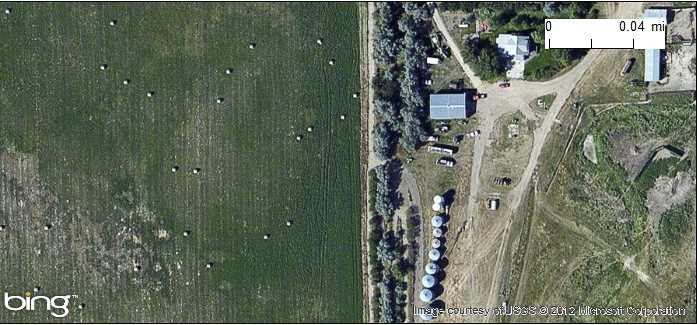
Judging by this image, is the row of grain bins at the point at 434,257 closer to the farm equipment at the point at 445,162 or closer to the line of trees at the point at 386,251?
the line of trees at the point at 386,251

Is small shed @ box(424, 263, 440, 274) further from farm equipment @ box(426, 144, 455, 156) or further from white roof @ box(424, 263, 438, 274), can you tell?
farm equipment @ box(426, 144, 455, 156)

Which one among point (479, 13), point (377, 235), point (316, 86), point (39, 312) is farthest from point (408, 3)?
point (39, 312)

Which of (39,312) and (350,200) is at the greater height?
(350,200)

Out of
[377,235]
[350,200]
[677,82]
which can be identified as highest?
[677,82]

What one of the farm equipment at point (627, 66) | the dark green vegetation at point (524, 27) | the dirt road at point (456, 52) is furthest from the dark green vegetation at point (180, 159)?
the farm equipment at point (627, 66)

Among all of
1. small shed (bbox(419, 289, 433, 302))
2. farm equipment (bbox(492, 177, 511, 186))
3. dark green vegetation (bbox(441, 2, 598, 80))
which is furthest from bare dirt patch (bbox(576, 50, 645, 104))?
small shed (bbox(419, 289, 433, 302))

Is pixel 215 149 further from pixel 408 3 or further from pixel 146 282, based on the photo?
pixel 408 3

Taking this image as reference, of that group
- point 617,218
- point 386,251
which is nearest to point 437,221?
point 386,251
